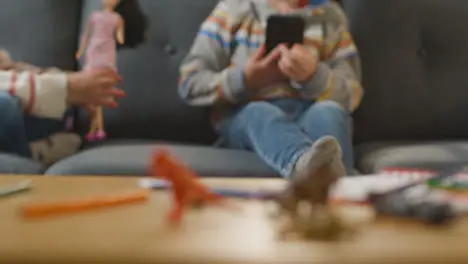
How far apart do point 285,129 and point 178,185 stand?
2.32 feet

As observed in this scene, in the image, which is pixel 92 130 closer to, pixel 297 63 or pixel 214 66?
pixel 214 66

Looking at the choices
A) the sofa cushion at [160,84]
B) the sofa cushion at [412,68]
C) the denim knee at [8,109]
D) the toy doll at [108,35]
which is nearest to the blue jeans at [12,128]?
the denim knee at [8,109]

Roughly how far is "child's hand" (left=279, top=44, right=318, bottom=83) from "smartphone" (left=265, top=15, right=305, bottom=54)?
0.02 metres

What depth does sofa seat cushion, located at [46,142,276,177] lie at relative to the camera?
1.37 metres

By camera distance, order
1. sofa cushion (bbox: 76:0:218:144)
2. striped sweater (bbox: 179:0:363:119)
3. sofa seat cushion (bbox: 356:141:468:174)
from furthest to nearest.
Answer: sofa cushion (bbox: 76:0:218:144) < striped sweater (bbox: 179:0:363:119) < sofa seat cushion (bbox: 356:141:468:174)

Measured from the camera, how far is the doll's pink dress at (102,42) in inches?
68.7

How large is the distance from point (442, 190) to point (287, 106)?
784 millimetres

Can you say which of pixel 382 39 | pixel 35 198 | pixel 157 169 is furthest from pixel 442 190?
pixel 382 39

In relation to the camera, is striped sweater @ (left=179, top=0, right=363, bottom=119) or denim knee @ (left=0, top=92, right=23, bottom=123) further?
striped sweater @ (left=179, top=0, right=363, bottom=119)

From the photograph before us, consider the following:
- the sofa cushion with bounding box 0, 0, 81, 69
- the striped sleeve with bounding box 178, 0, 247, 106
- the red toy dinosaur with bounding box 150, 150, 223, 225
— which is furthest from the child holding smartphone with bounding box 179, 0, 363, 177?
the red toy dinosaur with bounding box 150, 150, 223, 225

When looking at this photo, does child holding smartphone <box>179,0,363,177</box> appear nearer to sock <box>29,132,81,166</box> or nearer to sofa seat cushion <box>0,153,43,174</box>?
sock <box>29,132,81,166</box>

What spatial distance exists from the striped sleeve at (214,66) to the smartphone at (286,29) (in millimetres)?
110

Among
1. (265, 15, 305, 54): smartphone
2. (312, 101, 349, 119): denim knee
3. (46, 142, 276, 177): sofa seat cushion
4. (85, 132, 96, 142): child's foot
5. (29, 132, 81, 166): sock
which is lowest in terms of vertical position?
(85, 132, 96, 142): child's foot

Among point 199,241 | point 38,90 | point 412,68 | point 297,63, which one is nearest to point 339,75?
point 297,63
